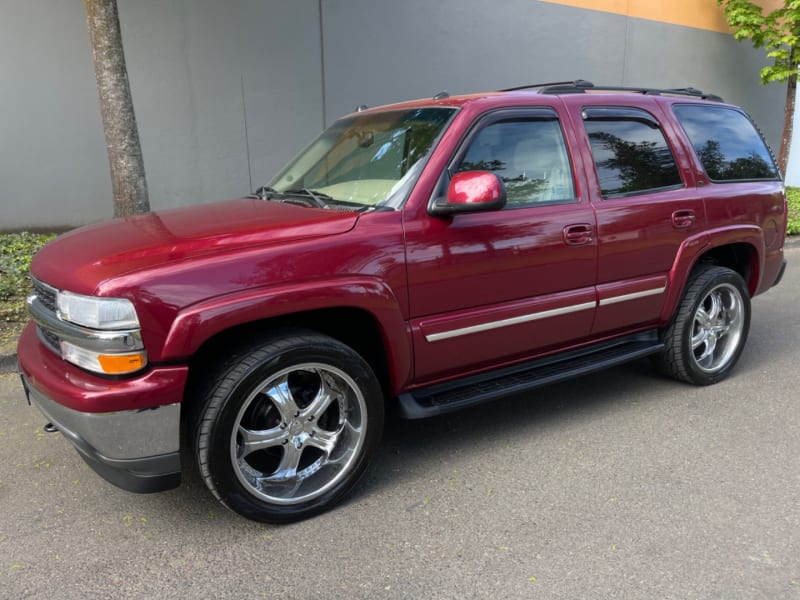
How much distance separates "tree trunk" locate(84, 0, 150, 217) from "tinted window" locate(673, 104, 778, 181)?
4.77m

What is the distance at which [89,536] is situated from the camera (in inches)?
110

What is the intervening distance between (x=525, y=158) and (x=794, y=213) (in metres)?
10.2

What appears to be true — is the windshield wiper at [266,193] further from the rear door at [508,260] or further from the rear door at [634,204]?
the rear door at [634,204]

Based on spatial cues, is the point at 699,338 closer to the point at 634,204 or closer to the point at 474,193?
the point at 634,204

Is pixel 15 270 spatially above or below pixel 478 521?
above

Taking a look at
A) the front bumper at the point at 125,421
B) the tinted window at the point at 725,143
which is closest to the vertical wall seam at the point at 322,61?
Result: the tinted window at the point at 725,143

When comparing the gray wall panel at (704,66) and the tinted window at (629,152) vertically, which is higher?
the gray wall panel at (704,66)

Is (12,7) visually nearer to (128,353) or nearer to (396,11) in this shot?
(396,11)

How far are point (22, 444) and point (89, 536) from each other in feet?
3.77

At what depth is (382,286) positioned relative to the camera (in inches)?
115

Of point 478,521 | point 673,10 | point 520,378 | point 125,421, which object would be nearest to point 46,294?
point 125,421

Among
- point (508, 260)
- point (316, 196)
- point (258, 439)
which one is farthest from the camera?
point (316, 196)

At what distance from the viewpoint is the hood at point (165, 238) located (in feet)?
8.46

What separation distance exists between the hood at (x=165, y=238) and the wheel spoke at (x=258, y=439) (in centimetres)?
81
